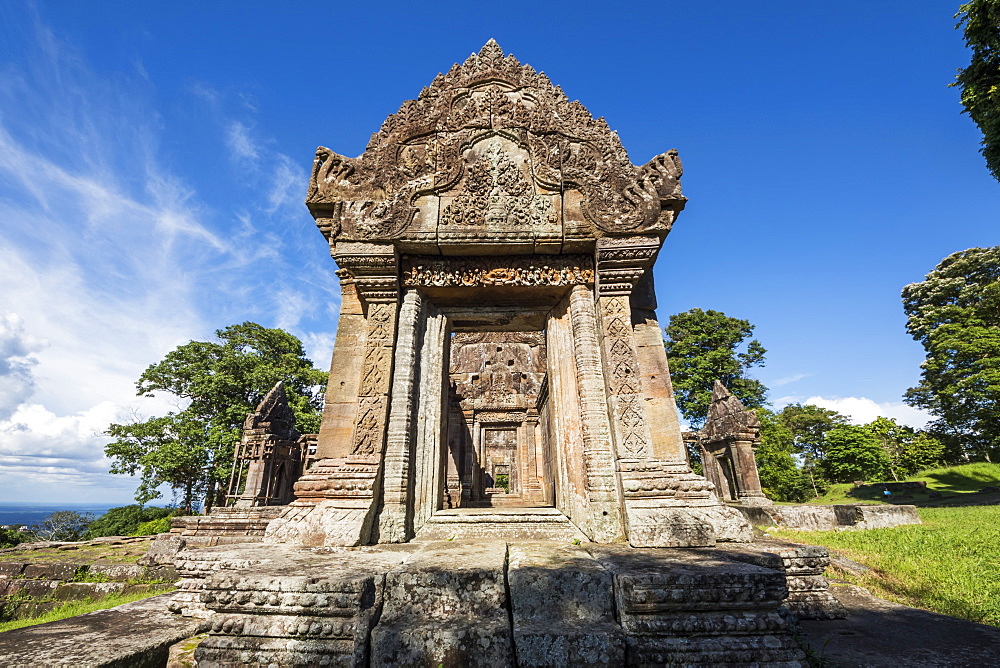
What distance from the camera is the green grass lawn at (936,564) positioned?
4551 millimetres

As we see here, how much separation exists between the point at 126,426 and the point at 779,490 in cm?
4043

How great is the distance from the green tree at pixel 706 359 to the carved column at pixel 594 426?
29.2 metres

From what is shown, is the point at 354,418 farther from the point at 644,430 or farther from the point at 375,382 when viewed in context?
the point at 644,430

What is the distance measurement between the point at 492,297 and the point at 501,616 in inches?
154

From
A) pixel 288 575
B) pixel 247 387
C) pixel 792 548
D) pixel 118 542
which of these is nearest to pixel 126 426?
pixel 247 387

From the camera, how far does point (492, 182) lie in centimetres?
538

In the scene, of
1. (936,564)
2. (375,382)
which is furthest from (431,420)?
(936,564)

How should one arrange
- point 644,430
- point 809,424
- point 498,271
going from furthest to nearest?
point 809,424
point 498,271
point 644,430

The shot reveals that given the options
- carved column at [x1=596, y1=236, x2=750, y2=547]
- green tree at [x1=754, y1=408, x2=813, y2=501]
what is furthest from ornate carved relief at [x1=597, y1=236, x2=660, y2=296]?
green tree at [x1=754, y1=408, x2=813, y2=501]

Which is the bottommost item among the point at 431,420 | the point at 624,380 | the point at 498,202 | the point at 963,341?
the point at 431,420

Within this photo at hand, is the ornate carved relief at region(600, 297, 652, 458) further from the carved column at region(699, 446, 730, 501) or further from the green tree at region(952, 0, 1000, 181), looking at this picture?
the carved column at region(699, 446, 730, 501)

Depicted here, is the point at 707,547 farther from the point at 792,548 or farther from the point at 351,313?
the point at 351,313

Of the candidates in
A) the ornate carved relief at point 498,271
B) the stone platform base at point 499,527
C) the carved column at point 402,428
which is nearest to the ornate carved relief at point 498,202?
the ornate carved relief at point 498,271

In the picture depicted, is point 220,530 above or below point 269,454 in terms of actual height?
below
